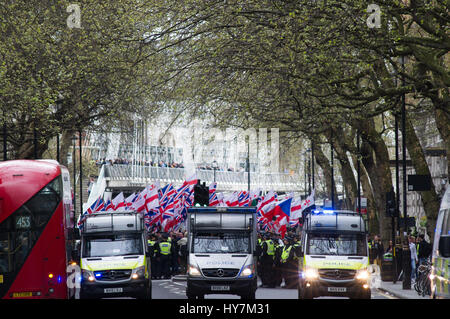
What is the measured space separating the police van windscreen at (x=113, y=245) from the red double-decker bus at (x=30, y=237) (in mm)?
3695

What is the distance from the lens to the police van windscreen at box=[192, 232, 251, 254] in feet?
76.2

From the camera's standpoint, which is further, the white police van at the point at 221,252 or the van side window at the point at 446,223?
the white police van at the point at 221,252

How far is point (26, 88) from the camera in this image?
31578mm

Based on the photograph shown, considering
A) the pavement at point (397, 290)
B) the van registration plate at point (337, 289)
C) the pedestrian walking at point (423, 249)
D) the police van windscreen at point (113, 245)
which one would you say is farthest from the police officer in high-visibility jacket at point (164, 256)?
the van registration plate at point (337, 289)

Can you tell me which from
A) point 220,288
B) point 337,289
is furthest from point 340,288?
point 220,288

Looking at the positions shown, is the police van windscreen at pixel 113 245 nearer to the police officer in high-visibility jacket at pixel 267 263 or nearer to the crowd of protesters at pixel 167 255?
the police officer in high-visibility jacket at pixel 267 263

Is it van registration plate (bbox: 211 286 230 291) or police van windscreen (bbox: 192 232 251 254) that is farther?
police van windscreen (bbox: 192 232 251 254)

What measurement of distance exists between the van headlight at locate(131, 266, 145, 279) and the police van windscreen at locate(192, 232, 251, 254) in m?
1.36

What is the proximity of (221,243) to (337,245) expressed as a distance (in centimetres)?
290

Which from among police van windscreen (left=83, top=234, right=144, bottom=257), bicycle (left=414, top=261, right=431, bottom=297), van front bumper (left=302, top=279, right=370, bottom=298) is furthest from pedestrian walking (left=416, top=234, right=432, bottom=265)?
police van windscreen (left=83, top=234, right=144, bottom=257)

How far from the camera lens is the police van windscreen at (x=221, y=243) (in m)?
23.2

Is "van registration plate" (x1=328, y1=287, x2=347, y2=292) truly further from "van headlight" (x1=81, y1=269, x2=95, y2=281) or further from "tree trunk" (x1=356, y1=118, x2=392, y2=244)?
"tree trunk" (x1=356, y1=118, x2=392, y2=244)

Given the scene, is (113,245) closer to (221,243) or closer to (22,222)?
(221,243)

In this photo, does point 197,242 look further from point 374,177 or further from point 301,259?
point 374,177
